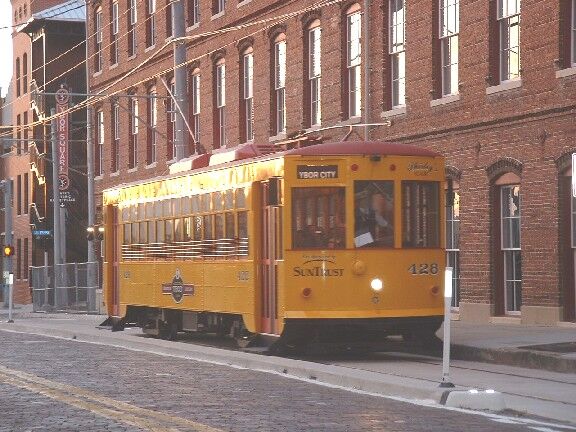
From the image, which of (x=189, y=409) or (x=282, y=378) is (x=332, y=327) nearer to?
(x=282, y=378)

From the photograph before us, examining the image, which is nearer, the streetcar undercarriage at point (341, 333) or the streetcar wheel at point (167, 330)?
the streetcar undercarriage at point (341, 333)

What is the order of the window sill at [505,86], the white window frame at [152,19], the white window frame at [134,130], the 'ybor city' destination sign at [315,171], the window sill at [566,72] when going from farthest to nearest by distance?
the white window frame at [134,130]
the white window frame at [152,19]
the window sill at [505,86]
the window sill at [566,72]
the 'ybor city' destination sign at [315,171]

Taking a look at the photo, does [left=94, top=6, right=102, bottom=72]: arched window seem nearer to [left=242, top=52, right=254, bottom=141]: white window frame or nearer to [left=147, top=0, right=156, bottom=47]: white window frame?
[left=147, top=0, right=156, bottom=47]: white window frame

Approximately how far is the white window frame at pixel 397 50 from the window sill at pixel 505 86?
13.3 feet

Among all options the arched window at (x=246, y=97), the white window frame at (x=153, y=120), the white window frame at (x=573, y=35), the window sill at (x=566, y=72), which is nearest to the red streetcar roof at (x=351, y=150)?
the window sill at (x=566, y=72)

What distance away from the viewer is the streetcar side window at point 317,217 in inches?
912

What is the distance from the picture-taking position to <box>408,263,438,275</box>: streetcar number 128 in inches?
920

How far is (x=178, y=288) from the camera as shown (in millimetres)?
28703

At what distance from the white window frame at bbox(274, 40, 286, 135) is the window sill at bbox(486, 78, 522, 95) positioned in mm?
11043

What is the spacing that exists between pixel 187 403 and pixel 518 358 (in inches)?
268

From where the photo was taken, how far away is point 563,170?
2767cm

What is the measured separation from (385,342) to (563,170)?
179 inches

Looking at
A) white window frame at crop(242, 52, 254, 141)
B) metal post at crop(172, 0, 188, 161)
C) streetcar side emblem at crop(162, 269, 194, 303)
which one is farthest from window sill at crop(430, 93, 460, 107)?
white window frame at crop(242, 52, 254, 141)

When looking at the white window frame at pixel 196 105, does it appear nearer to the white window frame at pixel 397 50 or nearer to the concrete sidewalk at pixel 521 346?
the white window frame at pixel 397 50
